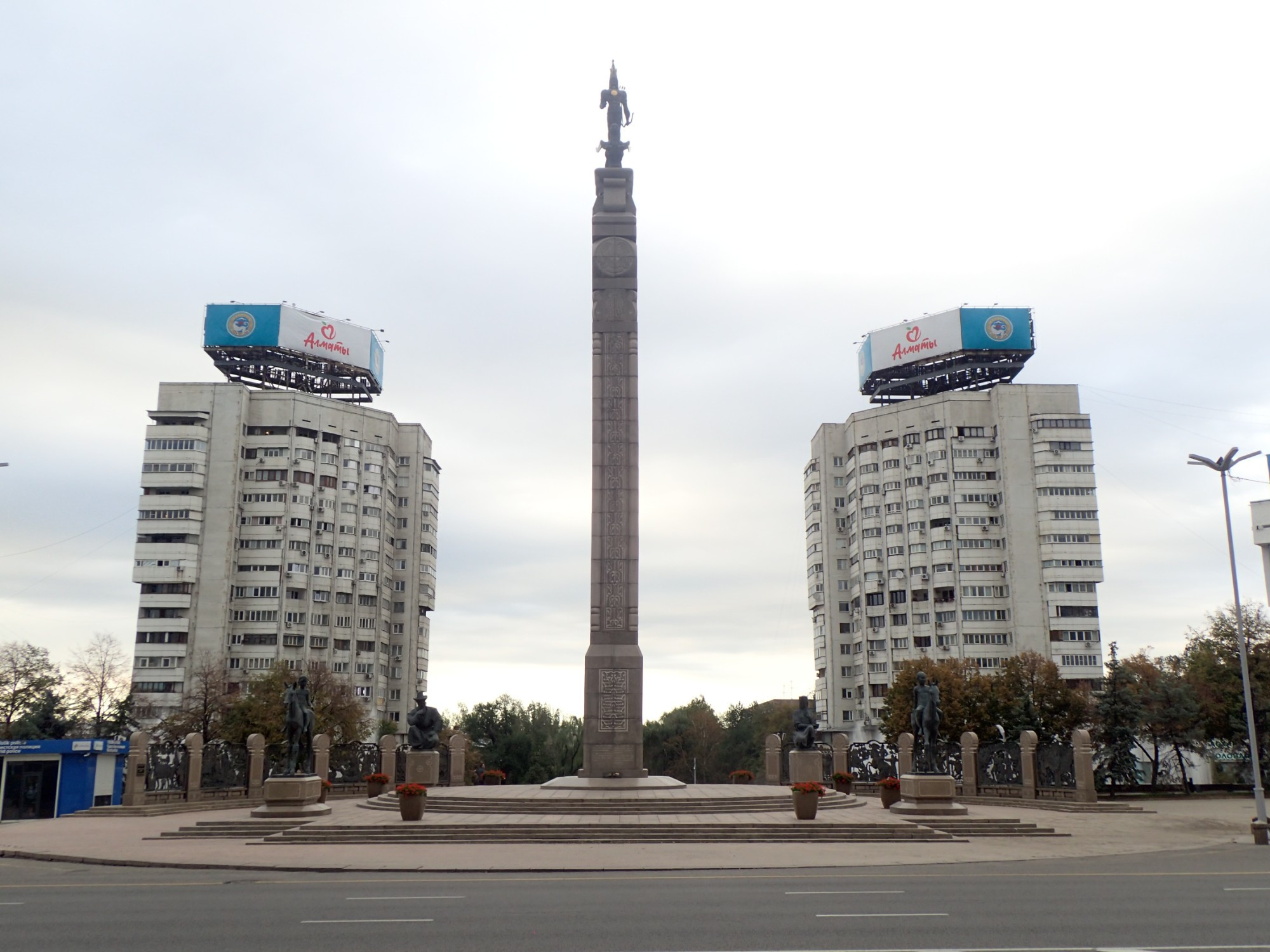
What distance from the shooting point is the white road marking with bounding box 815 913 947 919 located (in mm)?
13648

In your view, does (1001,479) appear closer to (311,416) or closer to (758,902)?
(311,416)

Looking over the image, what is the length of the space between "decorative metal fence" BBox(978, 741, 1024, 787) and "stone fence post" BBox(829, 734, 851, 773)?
16.9 ft

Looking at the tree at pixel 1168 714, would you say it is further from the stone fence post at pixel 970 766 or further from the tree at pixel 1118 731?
the stone fence post at pixel 970 766

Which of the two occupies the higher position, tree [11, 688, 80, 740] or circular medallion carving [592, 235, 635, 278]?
circular medallion carving [592, 235, 635, 278]

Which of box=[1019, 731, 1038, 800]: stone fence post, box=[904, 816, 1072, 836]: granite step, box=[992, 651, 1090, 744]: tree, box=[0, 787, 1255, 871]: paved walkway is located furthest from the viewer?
box=[992, 651, 1090, 744]: tree

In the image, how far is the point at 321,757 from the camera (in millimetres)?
39250

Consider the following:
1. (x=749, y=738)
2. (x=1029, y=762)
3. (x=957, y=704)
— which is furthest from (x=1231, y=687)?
(x=749, y=738)

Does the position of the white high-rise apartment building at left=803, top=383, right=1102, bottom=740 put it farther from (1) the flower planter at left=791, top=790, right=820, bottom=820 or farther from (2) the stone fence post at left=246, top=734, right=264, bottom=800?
(1) the flower planter at left=791, top=790, right=820, bottom=820

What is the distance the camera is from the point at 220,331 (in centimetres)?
8744

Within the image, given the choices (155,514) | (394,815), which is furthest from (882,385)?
(394,815)

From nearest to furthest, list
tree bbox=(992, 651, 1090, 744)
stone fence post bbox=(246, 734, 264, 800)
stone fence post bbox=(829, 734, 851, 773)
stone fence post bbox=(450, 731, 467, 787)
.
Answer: stone fence post bbox=(246, 734, 264, 800) < stone fence post bbox=(829, 734, 851, 773) < stone fence post bbox=(450, 731, 467, 787) < tree bbox=(992, 651, 1090, 744)

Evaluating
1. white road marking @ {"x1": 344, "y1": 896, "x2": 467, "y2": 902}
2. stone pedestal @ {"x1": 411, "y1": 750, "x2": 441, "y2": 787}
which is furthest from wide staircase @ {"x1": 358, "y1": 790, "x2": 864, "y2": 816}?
white road marking @ {"x1": 344, "y1": 896, "x2": 467, "y2": 902}

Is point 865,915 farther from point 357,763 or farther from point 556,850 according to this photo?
point 357,763

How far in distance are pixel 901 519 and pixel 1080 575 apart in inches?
615
